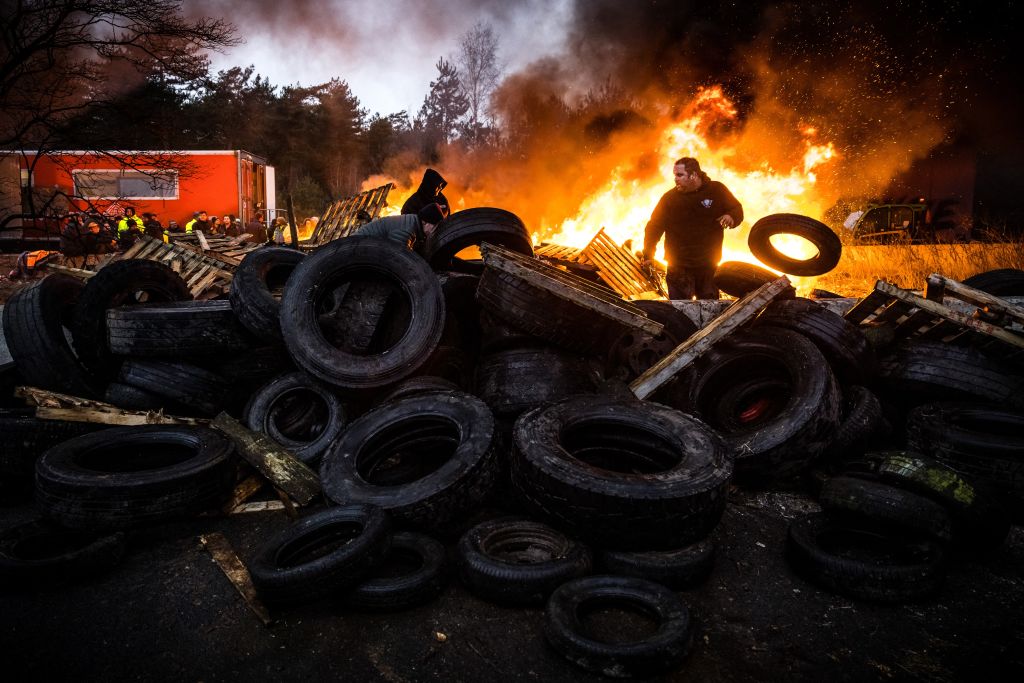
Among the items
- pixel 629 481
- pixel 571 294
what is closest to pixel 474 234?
pixel 571 294

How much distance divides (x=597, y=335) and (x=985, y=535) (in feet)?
9.45

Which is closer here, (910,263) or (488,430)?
(488,430)

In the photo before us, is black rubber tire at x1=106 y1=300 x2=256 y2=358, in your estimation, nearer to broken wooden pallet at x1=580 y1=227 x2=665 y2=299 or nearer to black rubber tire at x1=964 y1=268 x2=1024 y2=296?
broken wooden pallet at x1=580 y1=227 x2=665 y2=299

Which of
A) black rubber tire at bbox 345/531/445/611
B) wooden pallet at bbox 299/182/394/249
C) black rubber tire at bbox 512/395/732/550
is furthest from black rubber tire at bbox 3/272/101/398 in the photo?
wooden pallet at bbox 299/182/394/249

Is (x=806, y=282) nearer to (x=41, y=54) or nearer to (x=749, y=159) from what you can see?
(x=749, y=159)

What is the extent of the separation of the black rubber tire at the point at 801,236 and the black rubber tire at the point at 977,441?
1946 mm

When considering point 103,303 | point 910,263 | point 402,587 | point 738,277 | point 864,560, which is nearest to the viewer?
point 402,587

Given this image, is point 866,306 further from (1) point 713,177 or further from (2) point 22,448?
(1) point 713,177

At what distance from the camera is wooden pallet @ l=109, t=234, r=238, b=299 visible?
882cm

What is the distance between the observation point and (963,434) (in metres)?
4.11

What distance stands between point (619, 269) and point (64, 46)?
34.6 ft

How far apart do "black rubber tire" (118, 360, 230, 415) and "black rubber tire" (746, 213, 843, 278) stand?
5.76 meters

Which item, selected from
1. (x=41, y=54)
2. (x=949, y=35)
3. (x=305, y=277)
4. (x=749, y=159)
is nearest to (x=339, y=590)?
(x=305, y=277)

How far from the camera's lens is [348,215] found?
15.1m
